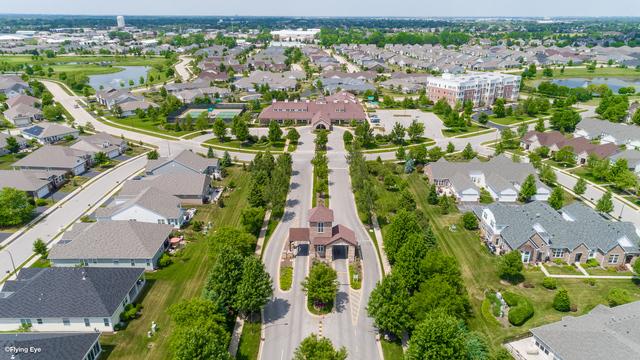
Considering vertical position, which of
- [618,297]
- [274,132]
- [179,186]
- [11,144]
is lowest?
[618,297]

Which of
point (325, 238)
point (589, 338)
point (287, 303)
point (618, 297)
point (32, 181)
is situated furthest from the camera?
point (32, 181)

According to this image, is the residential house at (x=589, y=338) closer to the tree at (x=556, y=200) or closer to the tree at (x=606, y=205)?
the tree at (x=556, y=200)

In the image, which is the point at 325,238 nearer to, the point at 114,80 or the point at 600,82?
the point at 114,80

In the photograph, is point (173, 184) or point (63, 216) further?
point (173, 184)

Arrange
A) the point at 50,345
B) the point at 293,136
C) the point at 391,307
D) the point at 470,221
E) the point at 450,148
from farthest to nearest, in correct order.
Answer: the point at 293,136 < the point at 450,148 < the point at 470,221 < the point at 391,307 < the point at 50,345

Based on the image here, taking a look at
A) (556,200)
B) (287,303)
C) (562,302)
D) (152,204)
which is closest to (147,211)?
(152,204)

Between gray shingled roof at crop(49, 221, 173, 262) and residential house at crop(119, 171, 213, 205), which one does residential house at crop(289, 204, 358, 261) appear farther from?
residential house at crop(119, 171, 213, 205)
